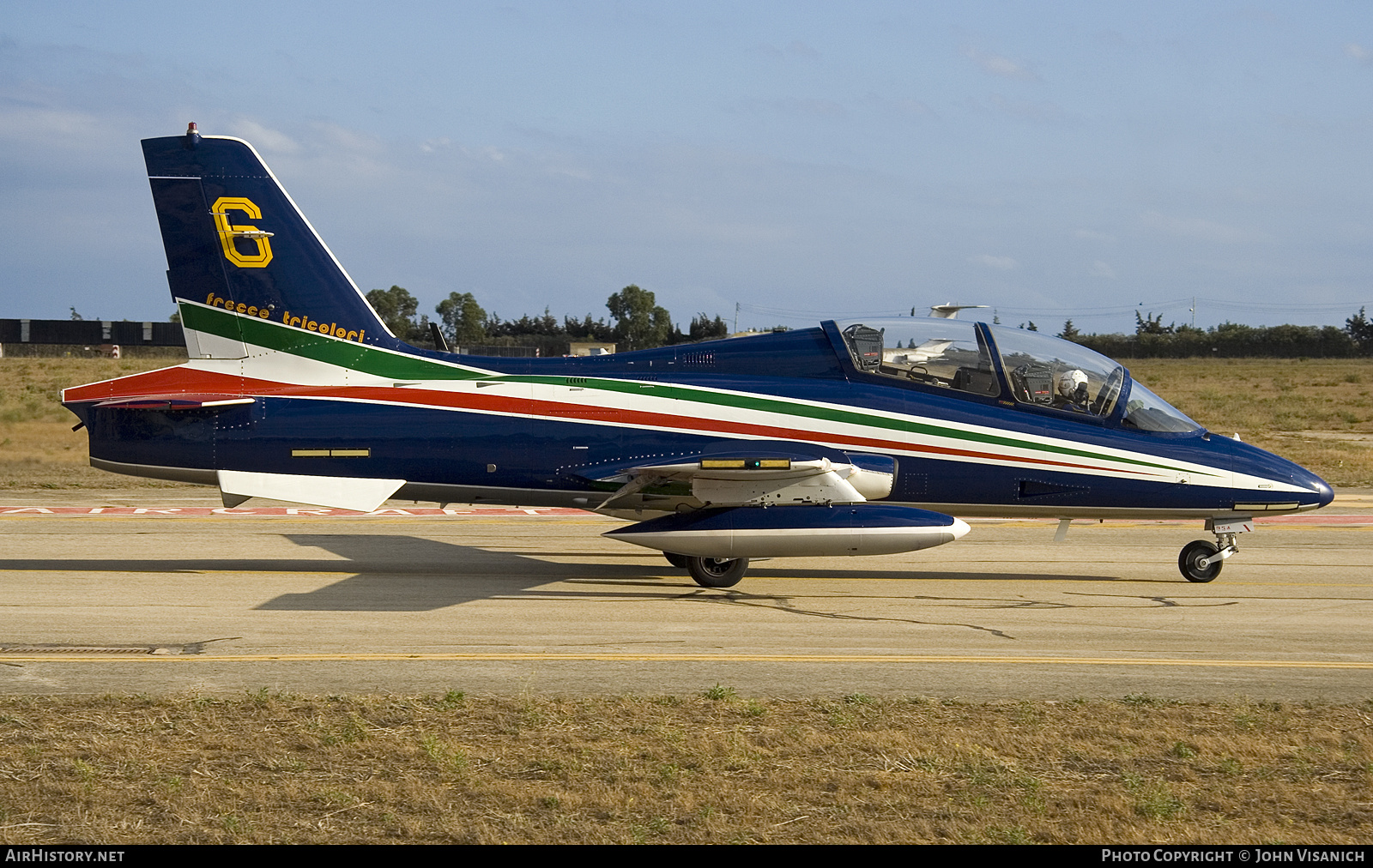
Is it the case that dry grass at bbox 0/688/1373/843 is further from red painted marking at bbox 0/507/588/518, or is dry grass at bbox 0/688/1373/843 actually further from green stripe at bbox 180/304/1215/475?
red painted marking at bbox 0/507/588/518

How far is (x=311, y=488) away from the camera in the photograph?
43.0ft

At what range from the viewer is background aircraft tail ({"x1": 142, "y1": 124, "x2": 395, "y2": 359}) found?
13.5 m

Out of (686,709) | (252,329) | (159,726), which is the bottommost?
(686,709)

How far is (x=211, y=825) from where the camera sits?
5.77 metres

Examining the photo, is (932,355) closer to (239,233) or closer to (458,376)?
(458,376)

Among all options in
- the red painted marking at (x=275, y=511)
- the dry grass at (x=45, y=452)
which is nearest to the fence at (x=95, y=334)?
the dry grass at (x=45, y=452)

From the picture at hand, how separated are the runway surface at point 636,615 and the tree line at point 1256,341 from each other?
78.1 meters

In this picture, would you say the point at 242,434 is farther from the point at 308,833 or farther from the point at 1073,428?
the point at 1073,428

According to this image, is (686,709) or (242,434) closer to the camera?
(686,709)

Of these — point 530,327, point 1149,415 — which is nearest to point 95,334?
point 530,327

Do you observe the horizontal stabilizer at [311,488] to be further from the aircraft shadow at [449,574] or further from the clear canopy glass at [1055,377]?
the clear canopy glass at [1055,377]

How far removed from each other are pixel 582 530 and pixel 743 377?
517 centimetres

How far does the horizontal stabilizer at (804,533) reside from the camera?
40.1 ft
